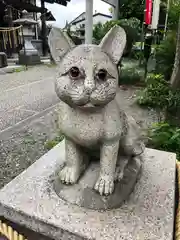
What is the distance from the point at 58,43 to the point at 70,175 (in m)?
0.61

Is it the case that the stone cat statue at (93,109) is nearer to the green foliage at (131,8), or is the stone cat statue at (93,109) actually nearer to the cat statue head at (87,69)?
the cat statue head at (87,69)

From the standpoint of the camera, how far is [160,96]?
4.12 m

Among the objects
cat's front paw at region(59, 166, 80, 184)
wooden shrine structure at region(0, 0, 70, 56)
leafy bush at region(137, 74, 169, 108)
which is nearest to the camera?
cat's front paw at region(59, 166, 80, 184)

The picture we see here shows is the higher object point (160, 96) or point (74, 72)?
point (74, 72)

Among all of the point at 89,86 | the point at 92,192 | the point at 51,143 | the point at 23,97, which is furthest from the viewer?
the point at 23,97

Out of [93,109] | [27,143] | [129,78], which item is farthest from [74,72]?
[129,78]

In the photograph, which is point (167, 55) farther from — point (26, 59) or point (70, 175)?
point (26, 59)

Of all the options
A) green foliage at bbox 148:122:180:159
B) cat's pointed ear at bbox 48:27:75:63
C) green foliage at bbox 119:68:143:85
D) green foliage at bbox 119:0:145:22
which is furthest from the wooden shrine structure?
cat's pointed ear at bbox 48:27:75:63

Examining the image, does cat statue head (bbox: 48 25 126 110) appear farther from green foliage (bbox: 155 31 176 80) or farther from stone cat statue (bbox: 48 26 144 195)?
green foliage (bbox: 155 31 176 80)

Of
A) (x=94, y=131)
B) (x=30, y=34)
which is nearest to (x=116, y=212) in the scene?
(x=94, y=131)

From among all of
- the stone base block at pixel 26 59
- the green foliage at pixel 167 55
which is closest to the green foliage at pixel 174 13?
the green foliage at pixel 167 55

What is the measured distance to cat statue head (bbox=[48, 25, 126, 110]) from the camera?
938 millimetres

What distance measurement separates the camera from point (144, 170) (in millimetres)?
1451

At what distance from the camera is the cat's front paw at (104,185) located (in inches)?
43.6
